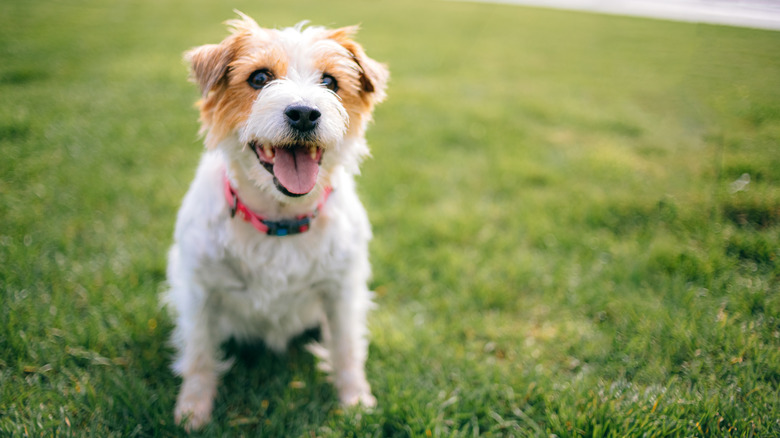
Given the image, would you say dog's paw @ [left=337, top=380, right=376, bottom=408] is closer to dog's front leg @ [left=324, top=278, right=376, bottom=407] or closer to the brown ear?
dog's front leg @ [left=324, top=278, right=376, bottom=407]

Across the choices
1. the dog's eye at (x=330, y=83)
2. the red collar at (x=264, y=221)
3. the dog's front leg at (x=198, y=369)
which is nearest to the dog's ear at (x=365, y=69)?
the dog's eye at (x=330, y=83)

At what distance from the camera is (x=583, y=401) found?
2.28m

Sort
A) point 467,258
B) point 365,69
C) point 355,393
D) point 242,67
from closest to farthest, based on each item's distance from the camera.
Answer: point 242,67, point 365,69, point 355,393, point 467,258

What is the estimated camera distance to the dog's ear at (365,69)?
2260 millimetres

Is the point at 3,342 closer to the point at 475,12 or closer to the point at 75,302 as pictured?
the point at 75,302

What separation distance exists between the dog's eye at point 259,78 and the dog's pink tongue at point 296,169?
0.32 meters

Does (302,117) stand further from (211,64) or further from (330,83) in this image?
(211,64)

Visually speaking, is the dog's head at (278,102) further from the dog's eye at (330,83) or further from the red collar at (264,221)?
the red collar at (264,221)

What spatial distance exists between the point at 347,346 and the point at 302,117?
4.26 feet

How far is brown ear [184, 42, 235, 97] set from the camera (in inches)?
81.4

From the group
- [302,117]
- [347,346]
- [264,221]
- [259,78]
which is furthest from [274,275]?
[259,78]

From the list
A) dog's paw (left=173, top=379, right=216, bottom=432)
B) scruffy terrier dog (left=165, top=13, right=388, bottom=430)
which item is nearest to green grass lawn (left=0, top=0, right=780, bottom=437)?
dog's paw (left=173, top=379, right=216, bottom=432)

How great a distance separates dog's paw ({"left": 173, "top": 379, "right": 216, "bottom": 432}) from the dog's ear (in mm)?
1746

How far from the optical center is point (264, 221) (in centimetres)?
218
